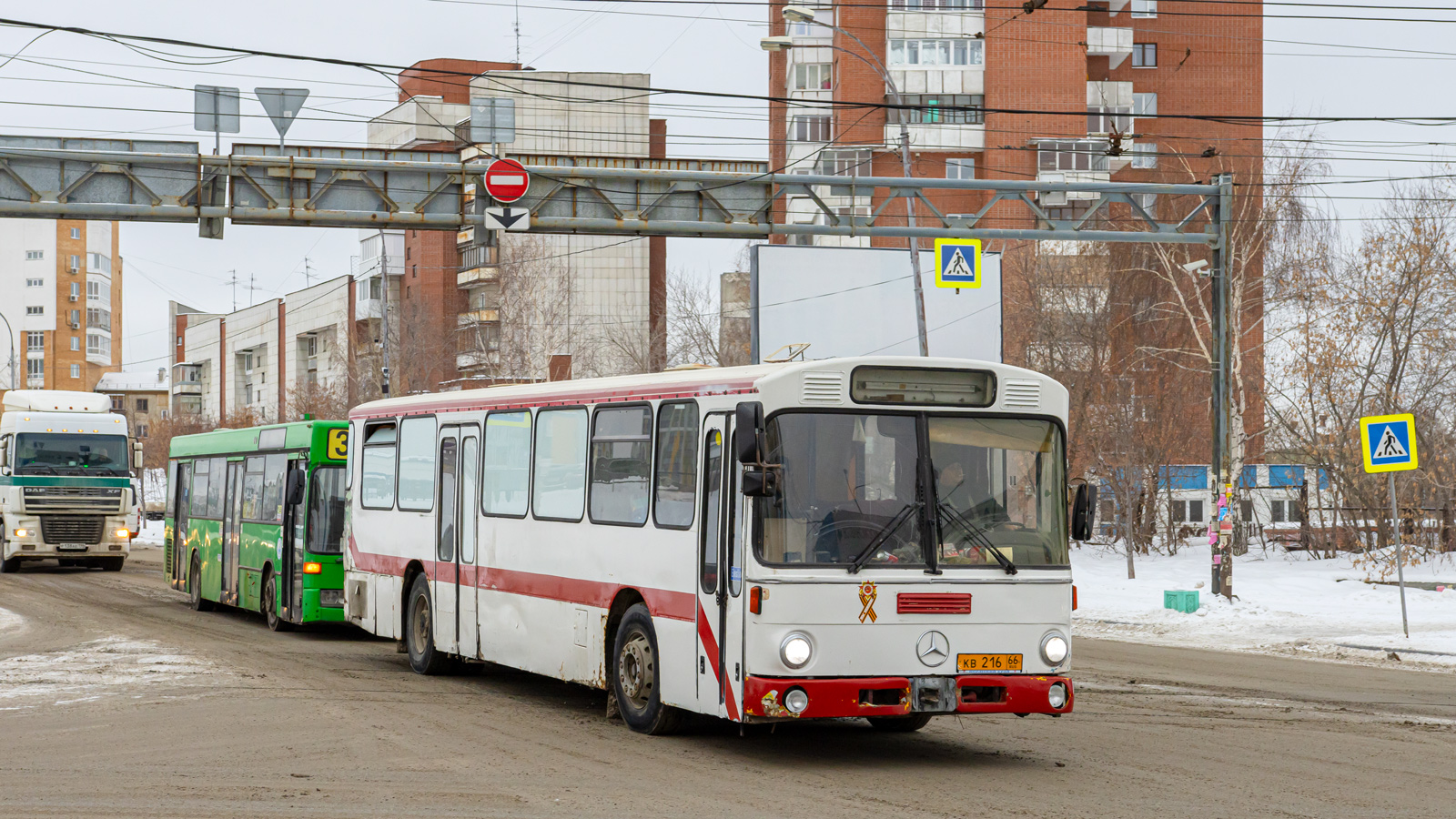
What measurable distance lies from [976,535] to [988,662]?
0.84m

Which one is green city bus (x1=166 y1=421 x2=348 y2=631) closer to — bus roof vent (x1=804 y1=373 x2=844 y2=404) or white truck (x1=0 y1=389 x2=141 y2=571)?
white truck (x1=0 y1=389 x2=141 y2=571)

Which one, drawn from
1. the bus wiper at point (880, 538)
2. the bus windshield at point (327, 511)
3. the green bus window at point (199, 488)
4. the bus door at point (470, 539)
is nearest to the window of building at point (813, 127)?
the green bus window at point (199, 488)

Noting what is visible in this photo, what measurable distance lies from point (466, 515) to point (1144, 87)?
214 feet

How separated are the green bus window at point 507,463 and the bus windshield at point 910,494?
13.5ft

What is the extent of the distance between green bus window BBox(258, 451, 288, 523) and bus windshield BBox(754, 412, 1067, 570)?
12.6 meters

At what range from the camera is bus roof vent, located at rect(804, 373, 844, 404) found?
10461 mm

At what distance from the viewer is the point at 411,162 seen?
87.2 feet

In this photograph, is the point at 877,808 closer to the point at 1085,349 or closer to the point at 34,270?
the point at 1085,349

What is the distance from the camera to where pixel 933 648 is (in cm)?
1041

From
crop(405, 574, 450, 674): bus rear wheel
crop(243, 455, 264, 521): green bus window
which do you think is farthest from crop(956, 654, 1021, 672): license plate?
crop(243, 455, 264, 521): green bus window

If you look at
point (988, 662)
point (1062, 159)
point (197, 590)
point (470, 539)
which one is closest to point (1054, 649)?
point (988, 662)

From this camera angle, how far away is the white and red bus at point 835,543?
33.6ft

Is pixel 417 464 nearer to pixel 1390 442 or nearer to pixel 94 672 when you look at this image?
pixel 94 672

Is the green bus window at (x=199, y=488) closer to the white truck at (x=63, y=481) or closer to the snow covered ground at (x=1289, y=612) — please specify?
the white truck at (x=63, y=481)
